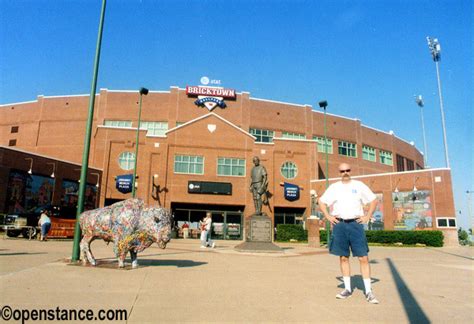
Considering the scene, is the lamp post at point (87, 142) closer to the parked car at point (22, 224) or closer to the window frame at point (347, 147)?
the parked car at point (22, 224)

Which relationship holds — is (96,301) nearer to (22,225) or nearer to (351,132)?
→ (22,225)

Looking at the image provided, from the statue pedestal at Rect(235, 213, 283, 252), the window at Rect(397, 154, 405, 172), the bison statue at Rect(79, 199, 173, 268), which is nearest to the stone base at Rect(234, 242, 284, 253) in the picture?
the statue pedestal at Rect(235, 213, 283, 252)

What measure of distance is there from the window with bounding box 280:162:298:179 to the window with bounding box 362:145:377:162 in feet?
52.0

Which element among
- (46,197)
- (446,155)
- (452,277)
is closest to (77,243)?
(452,277)

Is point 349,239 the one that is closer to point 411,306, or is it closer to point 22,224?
point 411,306

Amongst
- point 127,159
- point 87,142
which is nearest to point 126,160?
point 127,159

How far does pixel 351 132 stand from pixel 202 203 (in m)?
24.3

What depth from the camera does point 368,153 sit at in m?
48.1

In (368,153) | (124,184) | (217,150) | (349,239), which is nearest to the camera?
(349,239)

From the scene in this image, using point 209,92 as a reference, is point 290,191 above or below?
below

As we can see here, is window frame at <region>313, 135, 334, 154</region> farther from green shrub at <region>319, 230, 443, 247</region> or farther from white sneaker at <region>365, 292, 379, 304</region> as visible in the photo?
white sneaker at <region>365, 292, 379, 304</region>

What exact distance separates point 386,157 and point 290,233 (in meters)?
27.9

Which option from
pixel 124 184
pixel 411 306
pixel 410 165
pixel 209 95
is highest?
pixel 209 95

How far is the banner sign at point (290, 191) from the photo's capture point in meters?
34.8
